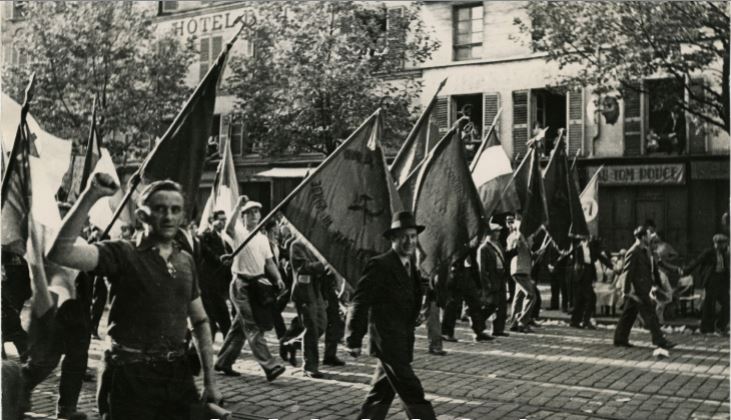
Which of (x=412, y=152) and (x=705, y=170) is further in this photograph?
(x=705, y=170)

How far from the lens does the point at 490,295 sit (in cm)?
1302

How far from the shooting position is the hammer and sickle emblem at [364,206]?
26.3 ft

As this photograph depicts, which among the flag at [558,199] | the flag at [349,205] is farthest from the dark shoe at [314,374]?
the flag at [558,199]

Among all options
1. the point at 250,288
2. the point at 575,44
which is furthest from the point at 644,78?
the point at 250,288

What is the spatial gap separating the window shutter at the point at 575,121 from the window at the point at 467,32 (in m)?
3.67

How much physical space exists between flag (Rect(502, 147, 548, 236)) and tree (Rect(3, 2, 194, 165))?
6267 mm

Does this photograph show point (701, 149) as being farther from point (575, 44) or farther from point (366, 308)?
point (366, 308)

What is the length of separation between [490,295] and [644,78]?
7182 millimetres

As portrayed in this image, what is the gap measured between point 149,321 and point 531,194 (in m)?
10.4

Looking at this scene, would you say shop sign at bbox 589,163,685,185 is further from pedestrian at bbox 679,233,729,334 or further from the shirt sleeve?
the shirt sleeve

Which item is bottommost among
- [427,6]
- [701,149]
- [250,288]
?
[250,288]

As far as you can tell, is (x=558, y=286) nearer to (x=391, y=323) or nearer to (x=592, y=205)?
(x=592, y=205)

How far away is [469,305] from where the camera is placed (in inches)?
496

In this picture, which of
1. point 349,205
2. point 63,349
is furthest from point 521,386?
point 63,349
